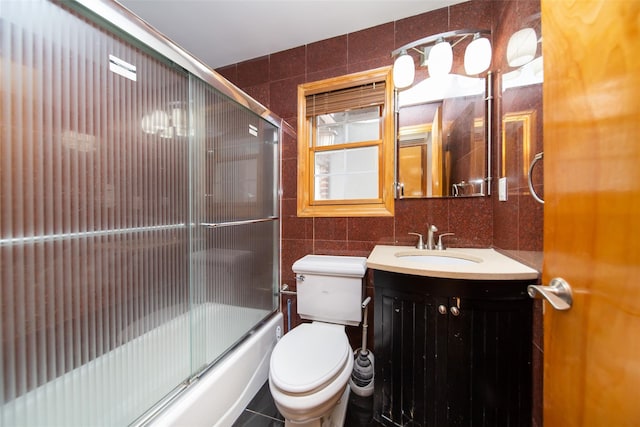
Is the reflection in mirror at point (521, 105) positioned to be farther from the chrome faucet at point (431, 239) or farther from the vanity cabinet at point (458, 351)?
the vanity cabinet at point (458, 351)

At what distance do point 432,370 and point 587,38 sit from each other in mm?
1221

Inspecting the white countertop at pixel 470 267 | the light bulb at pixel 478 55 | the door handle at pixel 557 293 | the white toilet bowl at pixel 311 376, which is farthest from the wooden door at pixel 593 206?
the light bulb at pixel 478 55

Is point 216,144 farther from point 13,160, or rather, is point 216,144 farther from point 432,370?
point 432,370

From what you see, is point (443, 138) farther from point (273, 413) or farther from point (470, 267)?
Answer: point (273, 413)

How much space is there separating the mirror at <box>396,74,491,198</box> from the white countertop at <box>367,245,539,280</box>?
40 centimetres

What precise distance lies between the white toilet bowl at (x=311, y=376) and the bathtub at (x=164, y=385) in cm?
33

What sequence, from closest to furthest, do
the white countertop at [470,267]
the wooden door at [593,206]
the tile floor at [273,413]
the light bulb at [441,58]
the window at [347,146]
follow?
the wooden door at [593,206] < the white countertop at [470,267] < the tile floor at [273,413] < the light bulb at [441,58] < the window at [347,146]

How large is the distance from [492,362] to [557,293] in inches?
23.1

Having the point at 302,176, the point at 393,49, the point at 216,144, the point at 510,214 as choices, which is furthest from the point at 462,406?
the point at 393,49

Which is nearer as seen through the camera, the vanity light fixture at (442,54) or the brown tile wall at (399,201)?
the brown tile wall at (399,201)

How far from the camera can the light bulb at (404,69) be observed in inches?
57.2

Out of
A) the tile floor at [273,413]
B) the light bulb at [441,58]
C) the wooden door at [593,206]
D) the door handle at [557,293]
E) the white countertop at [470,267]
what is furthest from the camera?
the light bulb at [441,58]

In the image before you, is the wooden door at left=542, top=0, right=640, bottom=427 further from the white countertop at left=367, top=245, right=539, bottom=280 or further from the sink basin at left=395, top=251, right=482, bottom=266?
the sink basin at left=395, top=251, right=482, bottom=266

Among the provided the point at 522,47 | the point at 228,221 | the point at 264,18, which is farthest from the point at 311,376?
the point at 264,18
